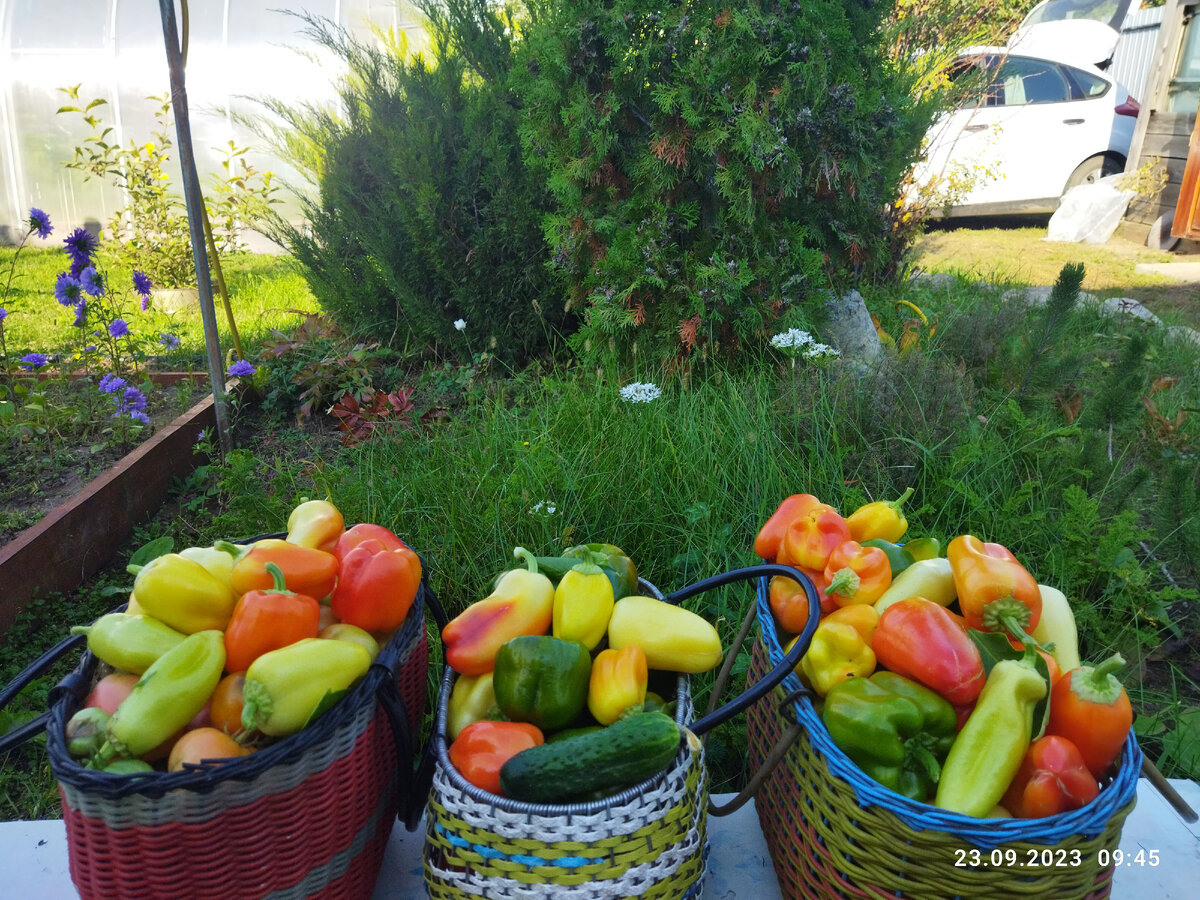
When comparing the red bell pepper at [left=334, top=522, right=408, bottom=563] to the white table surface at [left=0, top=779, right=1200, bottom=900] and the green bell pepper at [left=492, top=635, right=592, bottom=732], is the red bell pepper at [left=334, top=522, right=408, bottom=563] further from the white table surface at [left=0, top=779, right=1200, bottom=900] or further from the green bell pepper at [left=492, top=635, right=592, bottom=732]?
the white table surface at [left=0, top=779, right=1200, bottom=900]

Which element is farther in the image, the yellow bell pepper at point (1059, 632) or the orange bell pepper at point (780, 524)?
the orange bell pepper at point (780, 524)

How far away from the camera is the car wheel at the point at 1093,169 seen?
9040 millimetres

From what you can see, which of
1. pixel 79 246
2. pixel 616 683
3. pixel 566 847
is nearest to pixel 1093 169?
pixel 79 246

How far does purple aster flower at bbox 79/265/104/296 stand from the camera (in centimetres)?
338

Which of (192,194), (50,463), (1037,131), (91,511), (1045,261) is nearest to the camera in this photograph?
(91,511)

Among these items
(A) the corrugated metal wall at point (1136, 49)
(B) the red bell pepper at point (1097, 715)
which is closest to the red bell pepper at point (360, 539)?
(B) the red bell pepper at point (1097, 715)

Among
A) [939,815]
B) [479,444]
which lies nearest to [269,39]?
[479,444]

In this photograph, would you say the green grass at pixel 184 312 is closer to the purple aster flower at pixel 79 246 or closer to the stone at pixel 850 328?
the purple aster flower at pixel 79 246

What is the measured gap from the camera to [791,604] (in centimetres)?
142

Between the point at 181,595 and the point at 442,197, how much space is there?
10.3ft

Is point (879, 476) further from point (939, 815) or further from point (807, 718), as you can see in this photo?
point (939, 815)

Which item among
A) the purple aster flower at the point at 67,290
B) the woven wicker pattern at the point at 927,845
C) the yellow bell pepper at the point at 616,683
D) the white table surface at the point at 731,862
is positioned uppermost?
the purple aster flower at the point at 67,290

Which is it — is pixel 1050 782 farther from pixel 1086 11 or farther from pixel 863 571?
pixel 1086 11

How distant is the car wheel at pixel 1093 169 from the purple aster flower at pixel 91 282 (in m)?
9.48
